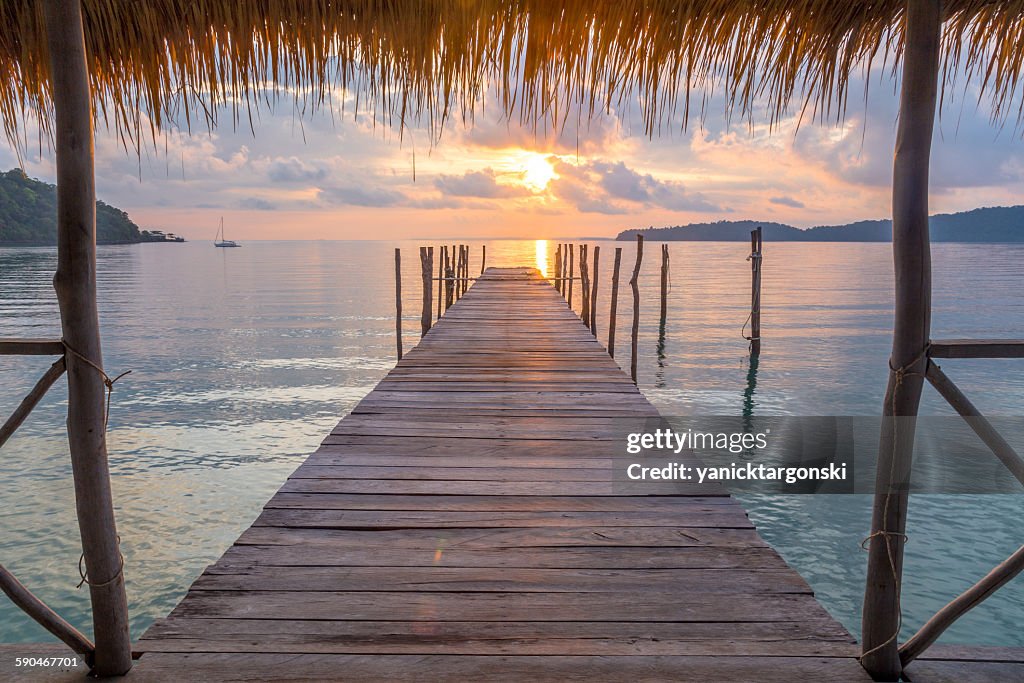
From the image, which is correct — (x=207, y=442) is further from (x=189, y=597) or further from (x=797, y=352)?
(x=797, y=352)

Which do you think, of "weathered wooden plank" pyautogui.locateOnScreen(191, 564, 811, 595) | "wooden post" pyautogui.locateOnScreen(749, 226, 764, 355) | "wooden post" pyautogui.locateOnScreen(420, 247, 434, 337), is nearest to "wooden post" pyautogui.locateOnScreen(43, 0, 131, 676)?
"weathered wooden plank" pyautogui.locateOnScreen(191, 564, 811, 595)

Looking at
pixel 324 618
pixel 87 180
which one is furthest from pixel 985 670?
pixel 87 180

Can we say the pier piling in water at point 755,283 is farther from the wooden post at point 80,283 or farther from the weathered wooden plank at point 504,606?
the wooden post at point 80,283

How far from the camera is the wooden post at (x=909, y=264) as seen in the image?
180 centimetres

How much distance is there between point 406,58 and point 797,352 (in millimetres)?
19015

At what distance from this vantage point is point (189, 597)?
7.69 ft

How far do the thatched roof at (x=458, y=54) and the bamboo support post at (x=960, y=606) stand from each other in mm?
2048

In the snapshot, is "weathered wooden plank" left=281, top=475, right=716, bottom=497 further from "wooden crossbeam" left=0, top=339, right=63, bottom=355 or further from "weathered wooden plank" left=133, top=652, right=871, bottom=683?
"wooden crossbeam" left=0, top=339, right=63, bottom=355

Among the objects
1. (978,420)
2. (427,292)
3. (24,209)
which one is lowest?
(978,420)

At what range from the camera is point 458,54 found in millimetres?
2748

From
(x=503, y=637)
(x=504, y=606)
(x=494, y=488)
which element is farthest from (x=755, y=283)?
(x=503, y=637)

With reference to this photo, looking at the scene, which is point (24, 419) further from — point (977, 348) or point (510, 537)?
point (977, 348)

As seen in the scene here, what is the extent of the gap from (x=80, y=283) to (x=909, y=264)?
2244 mm

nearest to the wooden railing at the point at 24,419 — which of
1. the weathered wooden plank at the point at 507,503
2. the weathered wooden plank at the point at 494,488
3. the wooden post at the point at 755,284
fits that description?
the weathered wooden plank at the point at 507,503
